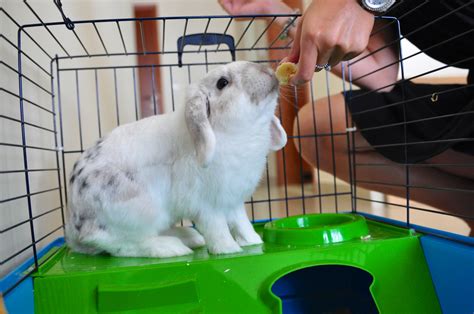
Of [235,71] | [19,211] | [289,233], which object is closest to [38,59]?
[19,211]

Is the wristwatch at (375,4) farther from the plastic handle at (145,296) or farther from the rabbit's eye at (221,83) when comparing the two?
the plastic handle at (145,296)

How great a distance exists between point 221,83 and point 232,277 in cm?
44

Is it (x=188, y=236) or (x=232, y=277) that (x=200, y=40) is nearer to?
(x=188, y=236)

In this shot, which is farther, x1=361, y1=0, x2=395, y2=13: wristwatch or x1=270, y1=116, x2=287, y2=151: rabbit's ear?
x1=270, y1=116, x2=287, y2=151: rabbit's ear

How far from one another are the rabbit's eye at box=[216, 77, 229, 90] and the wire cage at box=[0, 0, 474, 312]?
0.58 feet

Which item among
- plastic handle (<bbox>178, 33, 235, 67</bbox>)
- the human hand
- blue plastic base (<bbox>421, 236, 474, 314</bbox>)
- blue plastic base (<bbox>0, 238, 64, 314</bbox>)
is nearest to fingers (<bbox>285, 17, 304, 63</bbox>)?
the human hand

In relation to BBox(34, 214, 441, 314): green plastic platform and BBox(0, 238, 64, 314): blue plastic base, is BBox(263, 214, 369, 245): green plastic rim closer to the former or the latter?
BBox(34, 214, 441, 314): green plastic platform

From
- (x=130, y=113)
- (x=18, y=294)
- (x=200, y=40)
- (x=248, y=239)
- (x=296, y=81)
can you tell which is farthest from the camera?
(x=130, y=113)

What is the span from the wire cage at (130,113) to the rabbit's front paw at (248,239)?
29cm

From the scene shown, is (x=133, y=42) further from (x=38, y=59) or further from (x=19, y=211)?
(x=19, y=211)

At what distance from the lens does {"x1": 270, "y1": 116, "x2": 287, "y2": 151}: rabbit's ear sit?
3.41 feet

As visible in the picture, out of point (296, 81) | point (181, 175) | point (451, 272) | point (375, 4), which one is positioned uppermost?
point (375, 4)

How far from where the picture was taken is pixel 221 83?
92 cm

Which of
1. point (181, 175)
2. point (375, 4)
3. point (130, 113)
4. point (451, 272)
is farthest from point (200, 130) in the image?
point (130, 113)
